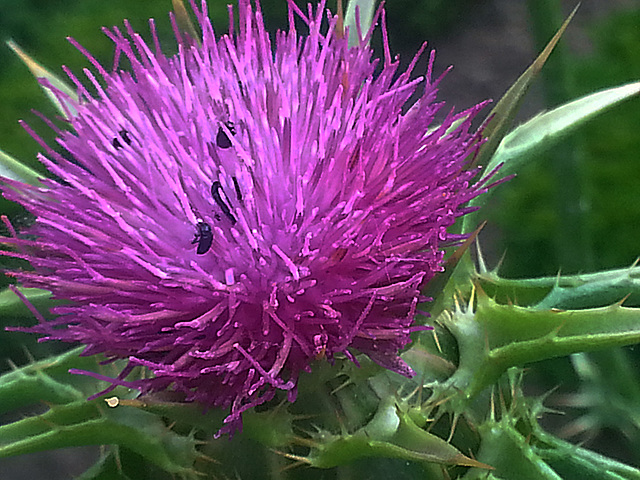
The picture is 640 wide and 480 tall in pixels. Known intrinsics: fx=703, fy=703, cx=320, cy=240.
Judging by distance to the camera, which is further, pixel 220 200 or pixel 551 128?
pixel 551 128

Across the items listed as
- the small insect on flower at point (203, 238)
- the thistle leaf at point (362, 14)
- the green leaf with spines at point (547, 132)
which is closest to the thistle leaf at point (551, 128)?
the green leaf with spines at point (547, 132)

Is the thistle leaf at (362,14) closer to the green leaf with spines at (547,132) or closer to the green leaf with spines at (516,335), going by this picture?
the green leaf with spines at (547,132)

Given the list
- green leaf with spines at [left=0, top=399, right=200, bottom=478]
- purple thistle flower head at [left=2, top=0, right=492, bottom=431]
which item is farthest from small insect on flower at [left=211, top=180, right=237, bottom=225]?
green leaf with spines at [left=0, top=399, right=200, bottom=478]

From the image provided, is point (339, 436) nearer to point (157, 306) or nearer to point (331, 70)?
point (157, 306)

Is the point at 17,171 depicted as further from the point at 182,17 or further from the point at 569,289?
the point at 569,289

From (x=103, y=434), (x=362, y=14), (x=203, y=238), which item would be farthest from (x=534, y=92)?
(x=103, y=434)

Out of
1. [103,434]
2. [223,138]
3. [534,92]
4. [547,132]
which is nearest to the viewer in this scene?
[103,434]

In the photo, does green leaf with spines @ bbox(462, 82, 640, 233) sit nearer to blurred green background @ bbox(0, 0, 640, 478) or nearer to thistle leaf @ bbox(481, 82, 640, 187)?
thistle leaf @ bbox(481, 82, 640, 187)
